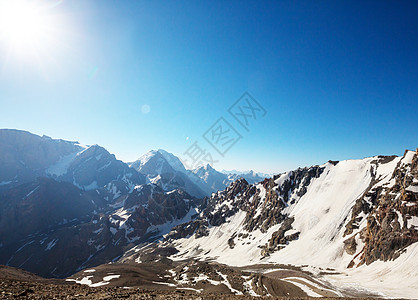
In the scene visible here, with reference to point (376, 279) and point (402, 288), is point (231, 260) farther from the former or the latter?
point (402, 288)

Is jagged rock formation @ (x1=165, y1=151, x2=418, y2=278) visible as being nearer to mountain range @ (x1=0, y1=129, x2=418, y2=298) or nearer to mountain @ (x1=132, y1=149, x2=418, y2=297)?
mountain @ (x1=132, y1=149, x2=418, y2=297)

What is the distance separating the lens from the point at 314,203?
10838cm

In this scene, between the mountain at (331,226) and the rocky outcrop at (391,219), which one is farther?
the rocky outcrop at (391,219)

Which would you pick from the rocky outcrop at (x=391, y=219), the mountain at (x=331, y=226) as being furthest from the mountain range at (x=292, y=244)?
the mountain at (x=331, y=226)

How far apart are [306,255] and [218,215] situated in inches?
4162

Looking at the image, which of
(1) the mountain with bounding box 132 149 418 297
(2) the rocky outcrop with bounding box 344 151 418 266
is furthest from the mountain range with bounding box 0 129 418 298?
(1) the mountain with bounding box 132 149 418 297

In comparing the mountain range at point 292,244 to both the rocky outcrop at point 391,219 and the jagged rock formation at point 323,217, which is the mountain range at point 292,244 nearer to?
the rocky outcrop at point 391,219

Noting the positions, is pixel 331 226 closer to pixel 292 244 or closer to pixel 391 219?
pixel 292 244

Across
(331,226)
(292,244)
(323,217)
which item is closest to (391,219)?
(331,226)

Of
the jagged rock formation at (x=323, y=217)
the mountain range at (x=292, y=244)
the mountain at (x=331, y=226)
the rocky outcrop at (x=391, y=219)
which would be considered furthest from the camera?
the jagged rock formation at (x=323, y=217)

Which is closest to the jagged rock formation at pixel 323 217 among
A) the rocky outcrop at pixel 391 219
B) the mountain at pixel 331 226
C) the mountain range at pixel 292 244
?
the rocky outcrop at pixel 391 219

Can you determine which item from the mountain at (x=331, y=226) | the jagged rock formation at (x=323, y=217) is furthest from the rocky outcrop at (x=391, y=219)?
the mountain at (x=331, y=226)

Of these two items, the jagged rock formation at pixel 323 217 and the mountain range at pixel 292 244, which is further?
the jagged rock formation at pixel 323 217

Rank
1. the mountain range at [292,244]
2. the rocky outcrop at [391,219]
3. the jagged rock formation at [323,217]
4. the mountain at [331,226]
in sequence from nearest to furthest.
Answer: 1. the mountain range at [292,244]
2. the mountain at [331,226]
3. the rocky outcrop at [391,219]
4. the jagged rock formation at [323,217]
